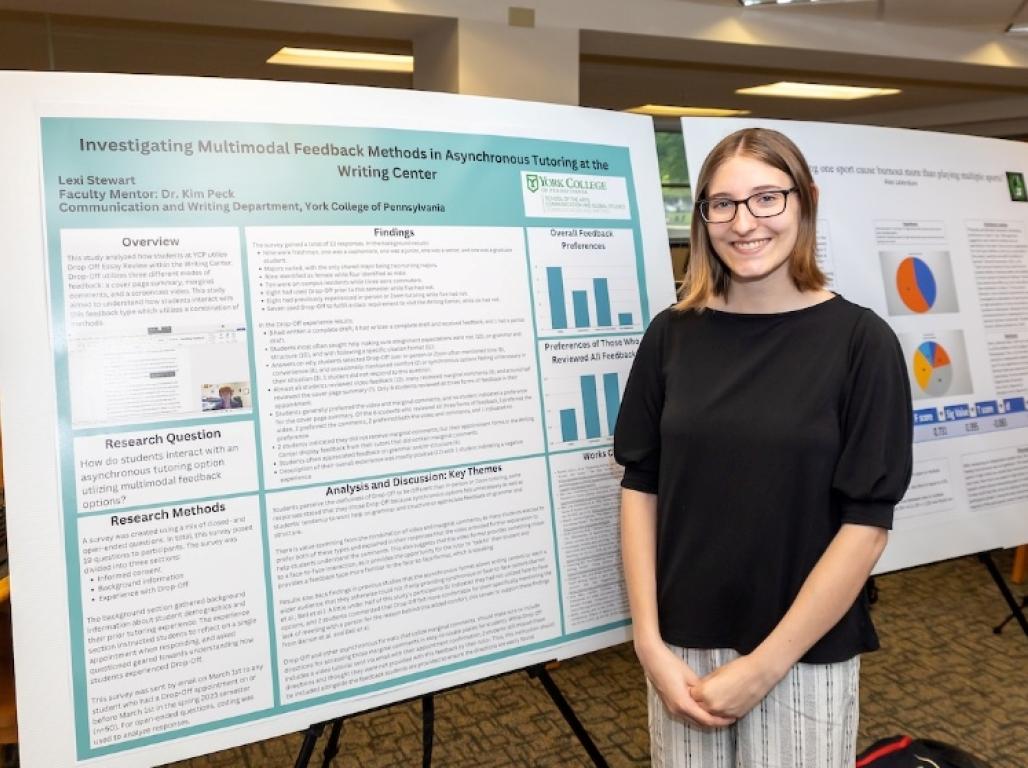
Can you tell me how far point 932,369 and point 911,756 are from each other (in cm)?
91

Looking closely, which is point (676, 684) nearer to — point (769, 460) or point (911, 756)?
point (769, 460)

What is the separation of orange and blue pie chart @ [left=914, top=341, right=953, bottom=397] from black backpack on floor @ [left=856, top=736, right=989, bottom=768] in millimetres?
814

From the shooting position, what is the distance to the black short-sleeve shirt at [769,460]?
1182mm

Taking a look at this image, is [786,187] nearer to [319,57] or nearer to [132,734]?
[132,734]

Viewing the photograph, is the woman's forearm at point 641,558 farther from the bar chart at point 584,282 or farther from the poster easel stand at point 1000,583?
the poster easel stand at point 1000,583

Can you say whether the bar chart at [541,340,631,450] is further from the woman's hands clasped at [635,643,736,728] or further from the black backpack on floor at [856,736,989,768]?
the black backpack on floor at [856,736,989,768]

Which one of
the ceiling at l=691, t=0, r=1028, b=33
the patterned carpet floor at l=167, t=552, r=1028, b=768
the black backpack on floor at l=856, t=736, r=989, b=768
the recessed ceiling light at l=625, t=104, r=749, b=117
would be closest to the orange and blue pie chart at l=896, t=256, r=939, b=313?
the black backpack on floor at l=856, t=736, r=989, b=768

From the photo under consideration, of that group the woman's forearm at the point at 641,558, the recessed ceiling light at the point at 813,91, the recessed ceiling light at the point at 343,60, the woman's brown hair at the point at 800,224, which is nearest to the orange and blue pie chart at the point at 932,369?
the woman's brown hair at the point at 800,224

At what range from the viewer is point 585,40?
521 centimetres

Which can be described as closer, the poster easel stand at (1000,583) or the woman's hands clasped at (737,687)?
the woman's hands clasped at (737,687)

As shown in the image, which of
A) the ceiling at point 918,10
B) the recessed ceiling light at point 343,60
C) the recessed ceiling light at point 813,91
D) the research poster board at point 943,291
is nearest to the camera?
the research poster board at point 943,291

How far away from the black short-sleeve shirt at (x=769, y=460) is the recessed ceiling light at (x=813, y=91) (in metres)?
7.48

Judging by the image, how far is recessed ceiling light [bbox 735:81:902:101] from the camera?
8.13 meters

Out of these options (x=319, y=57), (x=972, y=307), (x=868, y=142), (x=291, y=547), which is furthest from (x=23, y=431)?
(x=319, y=57)
